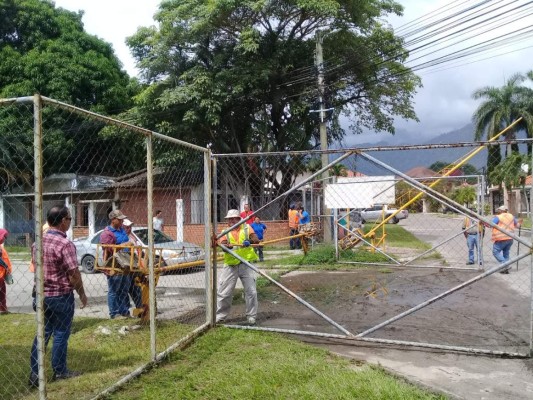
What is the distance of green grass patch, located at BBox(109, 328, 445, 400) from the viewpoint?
4.36 metres

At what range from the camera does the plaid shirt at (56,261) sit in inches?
177

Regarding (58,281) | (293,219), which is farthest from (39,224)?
(293,219)

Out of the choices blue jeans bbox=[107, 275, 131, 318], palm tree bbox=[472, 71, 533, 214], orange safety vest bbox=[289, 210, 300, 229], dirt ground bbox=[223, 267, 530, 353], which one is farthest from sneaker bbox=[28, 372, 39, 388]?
palm tree bbox=[472, 71, 533, 214]

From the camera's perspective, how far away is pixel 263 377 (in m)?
4.74

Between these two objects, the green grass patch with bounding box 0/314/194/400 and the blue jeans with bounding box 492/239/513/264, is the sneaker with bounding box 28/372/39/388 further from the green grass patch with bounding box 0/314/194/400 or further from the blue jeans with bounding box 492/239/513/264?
the blue jeans with bounding box 492/239/513/264

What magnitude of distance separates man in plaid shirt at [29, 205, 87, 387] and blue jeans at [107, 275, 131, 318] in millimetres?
2486

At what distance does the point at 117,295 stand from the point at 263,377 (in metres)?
3.54

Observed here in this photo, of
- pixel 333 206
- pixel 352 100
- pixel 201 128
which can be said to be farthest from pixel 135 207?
pixel 352 100

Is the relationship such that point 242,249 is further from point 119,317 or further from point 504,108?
point 504,108

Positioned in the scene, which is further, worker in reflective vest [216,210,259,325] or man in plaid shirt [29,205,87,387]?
worker in reflective vest [216,210,259,325]

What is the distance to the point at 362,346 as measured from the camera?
5.91 meters

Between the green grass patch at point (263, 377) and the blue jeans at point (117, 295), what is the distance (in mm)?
2032

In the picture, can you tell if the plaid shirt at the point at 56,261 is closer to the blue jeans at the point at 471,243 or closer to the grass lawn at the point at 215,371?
the grass lawn at the point at 215,371

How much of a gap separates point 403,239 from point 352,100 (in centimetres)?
669
